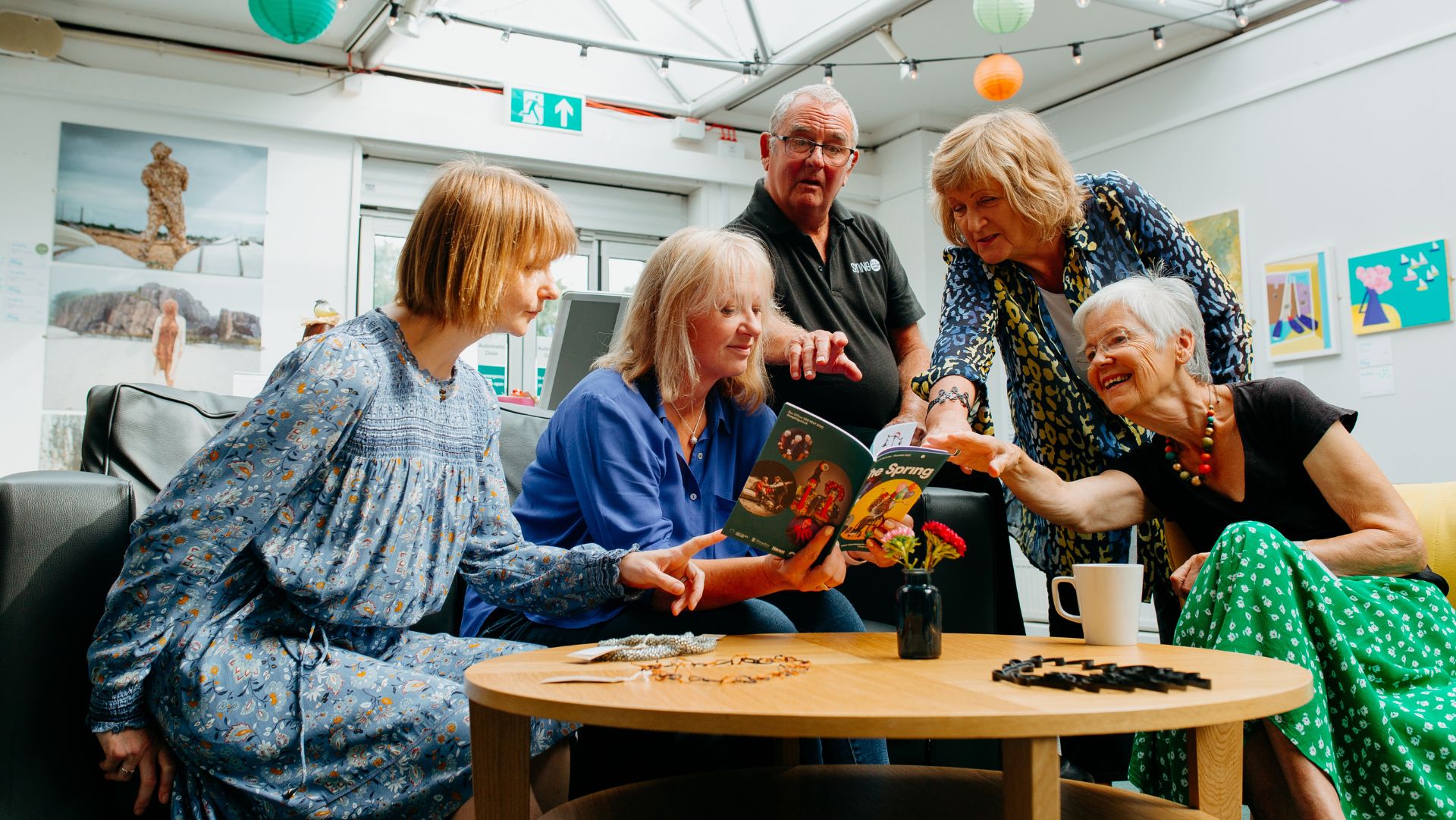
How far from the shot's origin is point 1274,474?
1792 millimetres

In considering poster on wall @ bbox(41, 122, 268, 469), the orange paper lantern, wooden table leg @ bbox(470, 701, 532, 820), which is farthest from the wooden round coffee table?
poster on wall @ bbox(41, 122, 268, 469)

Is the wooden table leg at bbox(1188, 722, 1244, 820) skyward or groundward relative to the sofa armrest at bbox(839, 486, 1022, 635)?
groundward

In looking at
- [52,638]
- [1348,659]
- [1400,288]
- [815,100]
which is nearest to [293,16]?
[815,100]

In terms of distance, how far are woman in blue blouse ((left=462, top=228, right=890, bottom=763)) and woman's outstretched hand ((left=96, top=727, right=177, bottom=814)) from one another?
0.52m

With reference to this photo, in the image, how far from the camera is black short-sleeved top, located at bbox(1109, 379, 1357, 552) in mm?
1752

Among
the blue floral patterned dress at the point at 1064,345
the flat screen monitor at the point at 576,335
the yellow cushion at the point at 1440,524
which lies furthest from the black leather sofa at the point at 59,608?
the yellow cushion at the point at 1440,524

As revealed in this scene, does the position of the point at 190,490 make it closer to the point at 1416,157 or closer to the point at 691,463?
the point at 691,463

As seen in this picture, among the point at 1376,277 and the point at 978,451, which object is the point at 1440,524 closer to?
the point at 978,451

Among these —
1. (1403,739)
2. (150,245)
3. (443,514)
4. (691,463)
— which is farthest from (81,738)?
(150,245)

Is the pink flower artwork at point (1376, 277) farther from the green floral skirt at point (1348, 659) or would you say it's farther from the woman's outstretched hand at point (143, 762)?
the woman's outstretched hand at point (143, 762)

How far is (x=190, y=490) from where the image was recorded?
129cm

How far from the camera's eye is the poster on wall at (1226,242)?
17.7ft

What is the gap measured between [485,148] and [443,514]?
5.21m

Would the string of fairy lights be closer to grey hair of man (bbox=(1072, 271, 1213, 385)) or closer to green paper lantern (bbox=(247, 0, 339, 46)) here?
green paper lantern (bbox=(247, 0, 339, 46))
